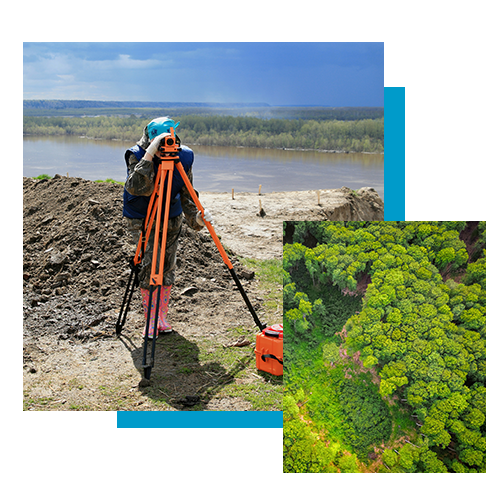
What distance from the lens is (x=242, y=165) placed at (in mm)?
25594

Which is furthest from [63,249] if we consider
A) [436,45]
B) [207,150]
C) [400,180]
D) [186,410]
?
[207,150]

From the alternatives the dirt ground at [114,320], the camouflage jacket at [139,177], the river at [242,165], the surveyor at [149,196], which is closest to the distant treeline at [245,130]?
the river at [242,165]

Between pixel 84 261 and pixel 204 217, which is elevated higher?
pixel 204 217

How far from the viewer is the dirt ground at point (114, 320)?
163 inches

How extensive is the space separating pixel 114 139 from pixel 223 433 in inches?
696

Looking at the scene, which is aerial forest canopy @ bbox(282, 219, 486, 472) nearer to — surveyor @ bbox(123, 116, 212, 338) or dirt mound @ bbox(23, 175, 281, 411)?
dirt mound @ bbox(23, 175, 281, 411)

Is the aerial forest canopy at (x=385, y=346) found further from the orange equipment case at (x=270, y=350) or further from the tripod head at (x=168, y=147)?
the tripod head at (x=168, y=147)

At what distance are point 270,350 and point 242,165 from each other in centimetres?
2206

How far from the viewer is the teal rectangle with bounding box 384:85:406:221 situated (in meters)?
4.47

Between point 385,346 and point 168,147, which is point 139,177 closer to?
point 168,147

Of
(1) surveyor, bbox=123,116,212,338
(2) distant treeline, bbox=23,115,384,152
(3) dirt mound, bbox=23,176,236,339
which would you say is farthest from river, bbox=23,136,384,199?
(1) surveyor, bbox=123,116,212,338

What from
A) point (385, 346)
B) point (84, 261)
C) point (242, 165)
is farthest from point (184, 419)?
point (242, 165)

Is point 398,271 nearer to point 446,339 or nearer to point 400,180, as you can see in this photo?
point 446,339

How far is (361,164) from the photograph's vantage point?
23625 mm
